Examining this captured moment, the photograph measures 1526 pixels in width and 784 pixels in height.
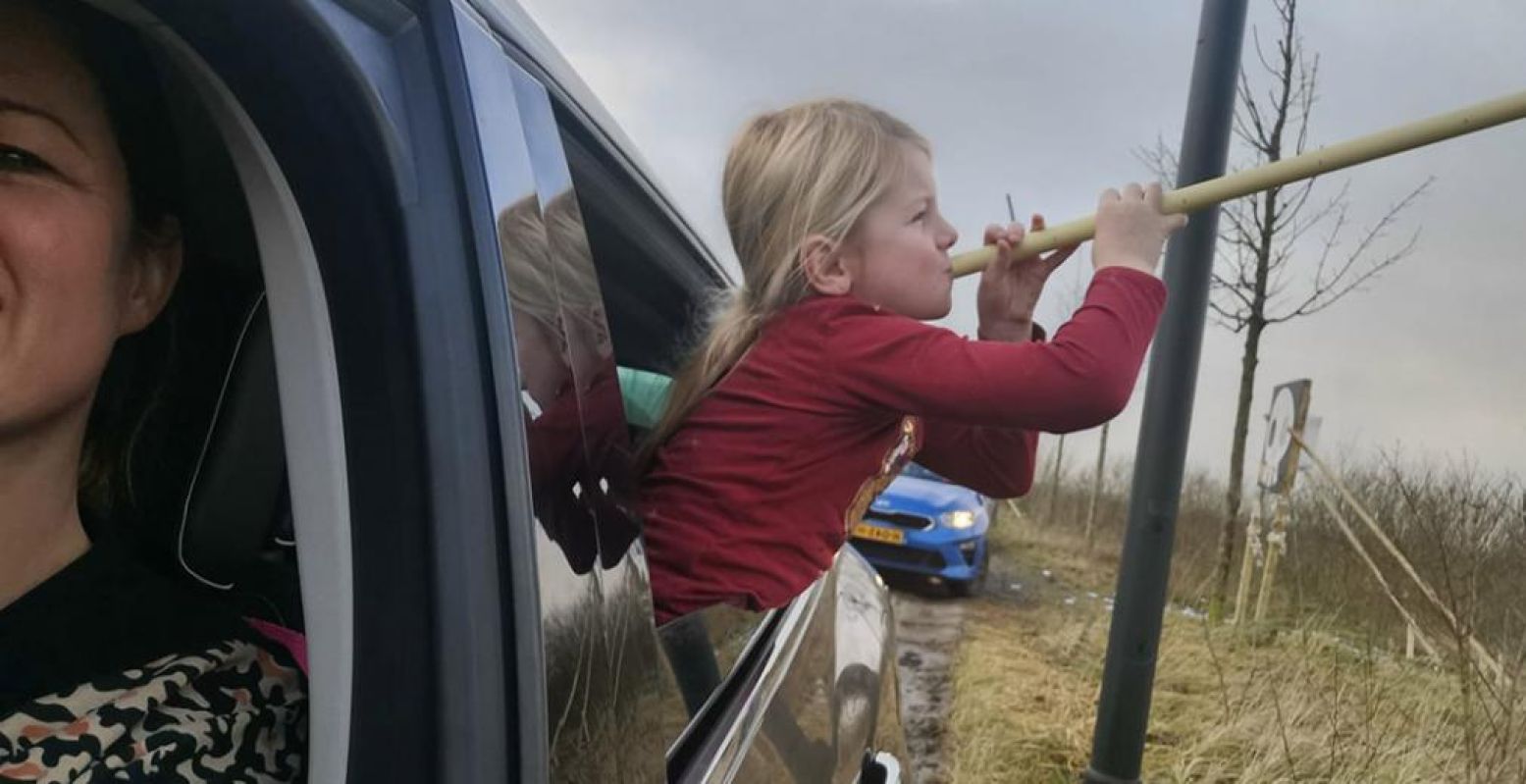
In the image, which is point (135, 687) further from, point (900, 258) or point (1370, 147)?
point (1370, 147)

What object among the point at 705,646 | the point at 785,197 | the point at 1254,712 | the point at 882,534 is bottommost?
the point at 1254,712

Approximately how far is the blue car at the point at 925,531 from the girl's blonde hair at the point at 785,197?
29.1 feet

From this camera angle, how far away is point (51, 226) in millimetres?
993

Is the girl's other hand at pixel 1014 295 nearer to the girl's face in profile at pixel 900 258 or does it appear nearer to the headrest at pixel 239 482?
the girl's face in profile at pixel 900 258

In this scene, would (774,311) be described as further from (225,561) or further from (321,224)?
(321,224)

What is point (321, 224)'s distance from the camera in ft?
2.64

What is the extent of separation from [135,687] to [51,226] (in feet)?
1.20

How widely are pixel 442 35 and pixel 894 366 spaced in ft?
3.10

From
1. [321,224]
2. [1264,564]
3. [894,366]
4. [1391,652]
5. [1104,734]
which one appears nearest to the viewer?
[321,224]

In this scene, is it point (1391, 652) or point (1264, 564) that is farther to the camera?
point (1264, 564)

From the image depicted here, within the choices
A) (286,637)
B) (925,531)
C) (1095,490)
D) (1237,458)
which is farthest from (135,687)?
(1095,490)

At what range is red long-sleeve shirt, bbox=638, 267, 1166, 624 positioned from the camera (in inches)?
64.1

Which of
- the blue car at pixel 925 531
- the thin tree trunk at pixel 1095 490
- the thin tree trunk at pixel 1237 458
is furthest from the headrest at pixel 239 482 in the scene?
the thin tree trunk at pixel 1095 490

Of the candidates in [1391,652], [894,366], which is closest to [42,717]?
[894,366]
